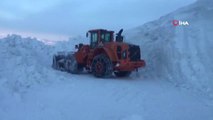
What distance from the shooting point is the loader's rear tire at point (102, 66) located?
57.9 ft

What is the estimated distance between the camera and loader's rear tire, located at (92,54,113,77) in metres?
17.7

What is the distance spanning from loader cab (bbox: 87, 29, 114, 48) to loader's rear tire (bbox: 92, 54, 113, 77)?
1004 mm

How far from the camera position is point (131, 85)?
16109 mm

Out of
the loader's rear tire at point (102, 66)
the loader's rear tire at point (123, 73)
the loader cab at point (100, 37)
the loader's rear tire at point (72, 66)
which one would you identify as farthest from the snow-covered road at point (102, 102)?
the loader cab at point (100, 37)

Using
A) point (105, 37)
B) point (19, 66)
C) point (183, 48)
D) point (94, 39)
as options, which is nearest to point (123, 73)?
point (105, 37)

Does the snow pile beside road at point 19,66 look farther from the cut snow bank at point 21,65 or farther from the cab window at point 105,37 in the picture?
the cab window at point 105,37

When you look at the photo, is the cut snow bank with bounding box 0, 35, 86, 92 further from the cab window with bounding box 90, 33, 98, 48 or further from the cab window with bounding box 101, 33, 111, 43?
the cab window with bounding box 101, 33, 111, 43

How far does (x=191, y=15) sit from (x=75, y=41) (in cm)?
827

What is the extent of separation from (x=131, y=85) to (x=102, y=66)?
2.22 m

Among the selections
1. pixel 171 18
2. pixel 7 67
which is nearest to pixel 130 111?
pixel 7 67

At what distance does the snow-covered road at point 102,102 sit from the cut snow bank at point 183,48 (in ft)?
3.99

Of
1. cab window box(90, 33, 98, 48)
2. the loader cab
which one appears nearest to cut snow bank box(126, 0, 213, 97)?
the loader cab

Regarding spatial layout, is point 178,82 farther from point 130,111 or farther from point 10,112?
point 10,112

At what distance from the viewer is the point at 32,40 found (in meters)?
21.8
